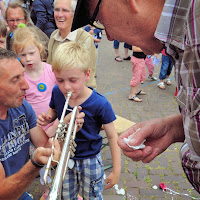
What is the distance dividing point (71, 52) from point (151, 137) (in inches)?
43.7

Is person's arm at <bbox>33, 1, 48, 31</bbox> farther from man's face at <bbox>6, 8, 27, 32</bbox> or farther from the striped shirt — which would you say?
the striped shirt

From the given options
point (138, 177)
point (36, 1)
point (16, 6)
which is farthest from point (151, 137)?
point (36, 1)

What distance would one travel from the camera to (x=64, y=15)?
3.40 metres

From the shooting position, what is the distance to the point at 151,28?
1267mm

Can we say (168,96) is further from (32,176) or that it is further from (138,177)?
(32,176)

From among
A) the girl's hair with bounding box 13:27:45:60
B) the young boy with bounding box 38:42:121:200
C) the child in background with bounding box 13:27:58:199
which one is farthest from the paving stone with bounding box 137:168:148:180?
the girl's hair with bounding box 13:27:45:60

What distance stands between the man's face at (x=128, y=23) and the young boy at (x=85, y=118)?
2.57 ft

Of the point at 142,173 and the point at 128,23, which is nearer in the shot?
the point at 128,23

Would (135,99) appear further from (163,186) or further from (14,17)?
(14,17)

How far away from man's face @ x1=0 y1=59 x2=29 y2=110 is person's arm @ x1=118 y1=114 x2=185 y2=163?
3.39 ft

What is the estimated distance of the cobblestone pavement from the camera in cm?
323

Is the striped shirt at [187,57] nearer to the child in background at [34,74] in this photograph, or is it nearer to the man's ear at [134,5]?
the man's ear at [134,5]

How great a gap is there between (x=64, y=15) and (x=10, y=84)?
1761 mm

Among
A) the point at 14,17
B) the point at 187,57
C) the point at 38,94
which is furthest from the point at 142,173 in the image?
the point at 14,17
